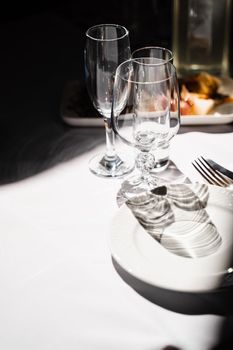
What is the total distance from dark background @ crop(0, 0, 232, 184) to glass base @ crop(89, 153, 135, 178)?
0.05 meters

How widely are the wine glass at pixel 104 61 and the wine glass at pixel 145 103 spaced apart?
0.19 ft

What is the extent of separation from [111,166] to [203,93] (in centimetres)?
25

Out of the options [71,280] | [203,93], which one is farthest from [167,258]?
[203,93]

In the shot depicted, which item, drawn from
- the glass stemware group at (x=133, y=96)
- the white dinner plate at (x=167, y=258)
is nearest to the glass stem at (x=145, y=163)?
the glass stemware group at (x=133, y=96)

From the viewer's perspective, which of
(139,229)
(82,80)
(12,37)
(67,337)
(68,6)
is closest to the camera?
(67,337)

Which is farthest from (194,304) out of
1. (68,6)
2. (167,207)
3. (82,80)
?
(68,6)

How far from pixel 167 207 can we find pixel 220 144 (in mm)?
241

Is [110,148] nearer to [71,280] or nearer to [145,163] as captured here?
[145,163]

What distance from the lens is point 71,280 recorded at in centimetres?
69

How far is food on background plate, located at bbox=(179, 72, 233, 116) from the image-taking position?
100cm

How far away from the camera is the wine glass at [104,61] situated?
2.70 feet

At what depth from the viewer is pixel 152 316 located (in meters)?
0.63

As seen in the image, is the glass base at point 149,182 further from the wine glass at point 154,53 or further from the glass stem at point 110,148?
the wine glass at point 154,53

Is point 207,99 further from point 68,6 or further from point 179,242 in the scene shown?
point 68,6
